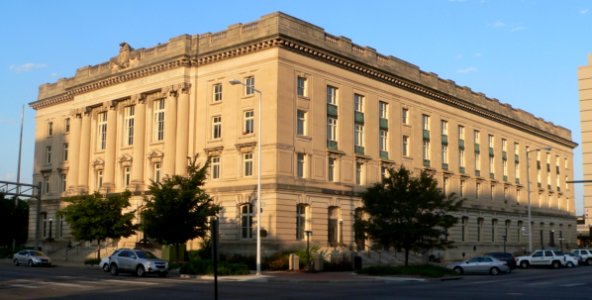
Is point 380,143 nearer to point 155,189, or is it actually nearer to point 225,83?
point 225,83

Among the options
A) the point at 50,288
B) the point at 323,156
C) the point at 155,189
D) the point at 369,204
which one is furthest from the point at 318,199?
the point at 50,288

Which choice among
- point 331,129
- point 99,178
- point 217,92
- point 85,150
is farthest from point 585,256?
point 85,150

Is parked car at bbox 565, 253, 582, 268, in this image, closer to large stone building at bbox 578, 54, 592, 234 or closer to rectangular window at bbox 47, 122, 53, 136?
rectangular window at bbox 47, 122, 53, 136

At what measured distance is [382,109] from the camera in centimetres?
6294

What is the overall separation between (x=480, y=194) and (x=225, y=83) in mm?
36869

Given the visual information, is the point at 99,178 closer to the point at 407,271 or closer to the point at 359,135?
the point at 359,135

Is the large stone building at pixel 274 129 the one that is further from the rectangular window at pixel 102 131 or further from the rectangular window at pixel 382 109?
the rectangular window at pixel 382 109

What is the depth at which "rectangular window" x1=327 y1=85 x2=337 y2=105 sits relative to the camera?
5703 centimetres

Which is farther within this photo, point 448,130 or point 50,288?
point 448,130

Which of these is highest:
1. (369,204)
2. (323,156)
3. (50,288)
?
(323,156)

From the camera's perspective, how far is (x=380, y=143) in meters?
62.1

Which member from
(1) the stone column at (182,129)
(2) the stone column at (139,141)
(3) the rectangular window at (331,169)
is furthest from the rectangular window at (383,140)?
(2) the stone column at (139,141)

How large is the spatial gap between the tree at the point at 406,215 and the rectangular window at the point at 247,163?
1191 cm

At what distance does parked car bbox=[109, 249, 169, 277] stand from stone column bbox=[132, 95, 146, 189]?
20140mm
